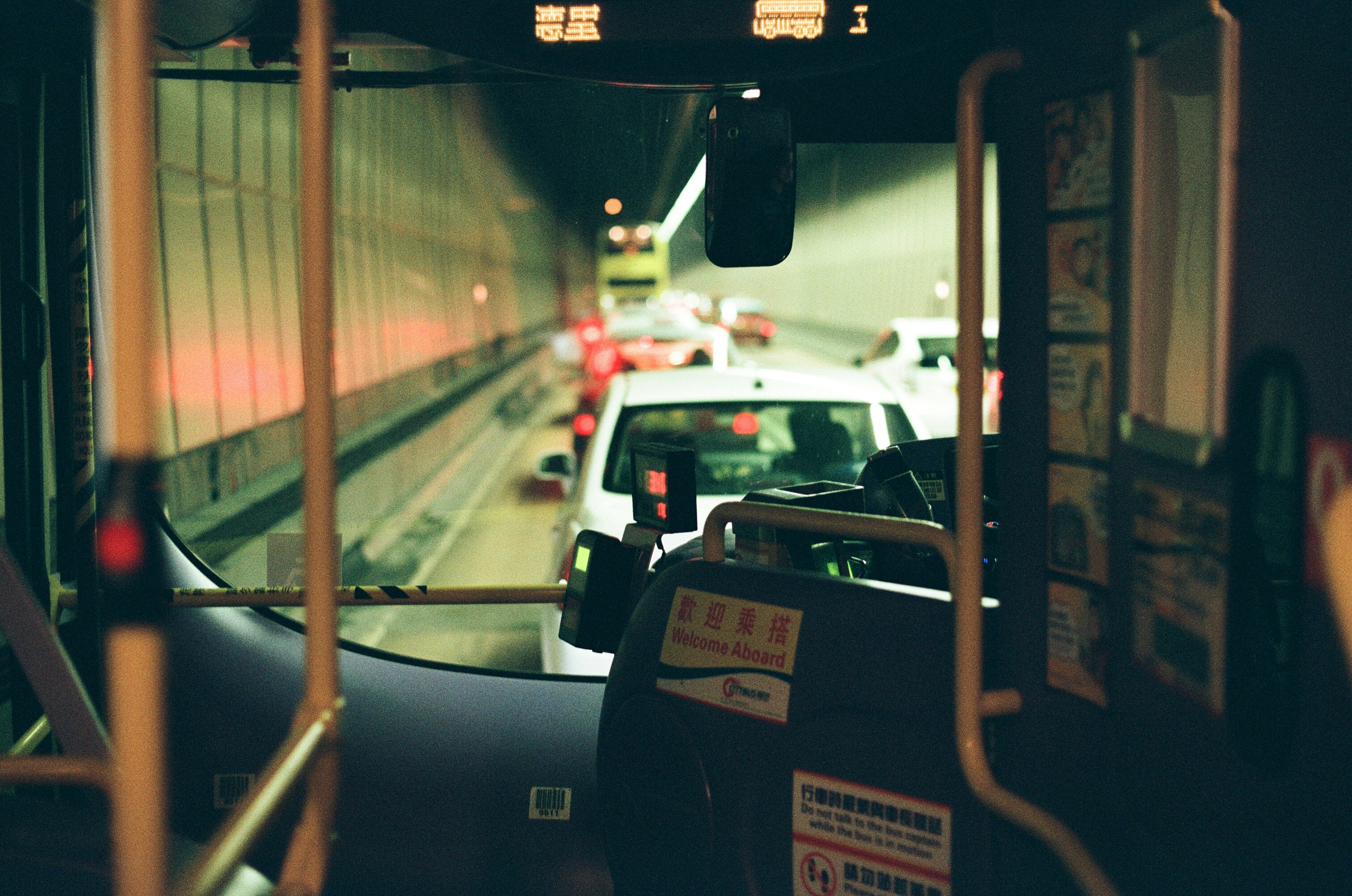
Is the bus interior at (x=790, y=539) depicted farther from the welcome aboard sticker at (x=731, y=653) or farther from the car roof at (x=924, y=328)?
the car roof at (x=924, y=328)

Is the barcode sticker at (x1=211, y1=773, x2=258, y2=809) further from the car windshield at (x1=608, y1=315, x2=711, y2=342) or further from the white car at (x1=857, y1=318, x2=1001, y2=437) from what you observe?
the car windshield at (x1=608, y1=315, x2=711, y2=342)

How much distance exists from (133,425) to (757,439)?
4.84 meters

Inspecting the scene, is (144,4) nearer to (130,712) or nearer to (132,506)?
(132,506)

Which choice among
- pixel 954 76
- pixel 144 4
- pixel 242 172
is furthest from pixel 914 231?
pixel 144 4

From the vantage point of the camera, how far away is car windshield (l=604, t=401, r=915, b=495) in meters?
5.49

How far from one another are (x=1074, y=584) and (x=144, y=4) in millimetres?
1520

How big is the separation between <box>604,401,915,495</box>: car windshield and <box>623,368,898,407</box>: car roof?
39mm

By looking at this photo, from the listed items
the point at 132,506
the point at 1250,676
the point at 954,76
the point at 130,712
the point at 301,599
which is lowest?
the point at 301,599

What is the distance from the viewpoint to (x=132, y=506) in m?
1.03

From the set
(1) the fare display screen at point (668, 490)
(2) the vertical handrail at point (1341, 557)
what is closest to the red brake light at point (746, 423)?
(1) the fare display screen at point (668, 490)

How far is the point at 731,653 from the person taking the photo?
247cm

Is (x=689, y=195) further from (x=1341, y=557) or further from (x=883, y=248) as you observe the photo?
(x=883, y=248)

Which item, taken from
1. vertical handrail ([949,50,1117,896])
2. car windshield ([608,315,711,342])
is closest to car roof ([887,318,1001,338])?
car windshield ([608,315,711,342])

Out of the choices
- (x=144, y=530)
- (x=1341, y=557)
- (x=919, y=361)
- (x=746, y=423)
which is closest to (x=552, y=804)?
(x=746, y=423)
